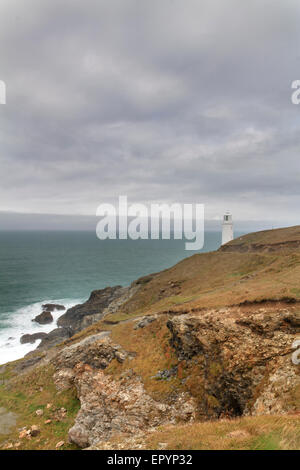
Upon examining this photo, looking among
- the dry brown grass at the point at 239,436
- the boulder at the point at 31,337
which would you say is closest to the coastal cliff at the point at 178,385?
the dry brown grass at the point at 239,436

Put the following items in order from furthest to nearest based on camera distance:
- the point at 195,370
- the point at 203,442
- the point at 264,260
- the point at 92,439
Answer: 1. the point at 264,260
2. the point at 195,370
3. the point at 92,439
4. the point at 203,442

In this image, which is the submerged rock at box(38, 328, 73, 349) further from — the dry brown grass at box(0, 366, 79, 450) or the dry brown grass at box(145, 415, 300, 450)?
the dry brown grass at box(145, 415, 300, 450)

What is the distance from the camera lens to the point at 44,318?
6862cm

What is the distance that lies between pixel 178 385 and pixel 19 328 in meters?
57.9

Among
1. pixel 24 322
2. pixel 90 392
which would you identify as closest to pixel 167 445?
pixel 90 392

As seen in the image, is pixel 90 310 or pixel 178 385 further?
pixel 90 310

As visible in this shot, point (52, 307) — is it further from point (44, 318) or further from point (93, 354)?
point (93, 354)

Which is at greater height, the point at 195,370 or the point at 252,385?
the point at 252,385

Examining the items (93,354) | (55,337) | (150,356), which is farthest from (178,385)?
(55,337)

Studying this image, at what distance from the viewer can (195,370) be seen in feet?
68.3

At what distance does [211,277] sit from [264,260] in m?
Answer: 11.9

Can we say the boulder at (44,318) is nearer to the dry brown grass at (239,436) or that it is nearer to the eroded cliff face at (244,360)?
the eroded cliff face at (244,360)

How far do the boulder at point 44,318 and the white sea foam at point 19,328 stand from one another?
1128 millimetres
